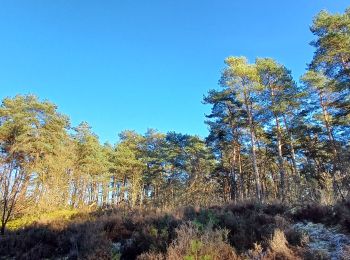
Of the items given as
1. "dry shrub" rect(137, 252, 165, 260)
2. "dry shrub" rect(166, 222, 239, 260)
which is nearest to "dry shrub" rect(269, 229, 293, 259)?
"dry shrub" rect(166, 222, 239, 260)

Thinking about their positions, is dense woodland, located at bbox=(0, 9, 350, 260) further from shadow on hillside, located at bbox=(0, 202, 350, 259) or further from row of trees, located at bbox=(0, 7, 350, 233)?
shadow on hillside, located at bbox=(0, 202, 350, 259)

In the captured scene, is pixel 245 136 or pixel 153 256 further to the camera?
pixel 245 136

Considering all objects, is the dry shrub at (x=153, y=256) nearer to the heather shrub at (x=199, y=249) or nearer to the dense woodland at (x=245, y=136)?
the heather shrub at (x=199, y=249)

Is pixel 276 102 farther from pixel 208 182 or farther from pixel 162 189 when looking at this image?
pixel 162 189

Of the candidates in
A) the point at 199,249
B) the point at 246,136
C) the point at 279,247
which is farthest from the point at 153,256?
the point at 246,136

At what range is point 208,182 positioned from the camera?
38.7m

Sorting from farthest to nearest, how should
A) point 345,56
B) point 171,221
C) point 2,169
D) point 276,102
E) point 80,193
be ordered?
point 80,193 → point 276,102 → point 345,56 → point 2,169 → point 171,221

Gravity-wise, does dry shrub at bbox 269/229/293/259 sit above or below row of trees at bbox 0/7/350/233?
below

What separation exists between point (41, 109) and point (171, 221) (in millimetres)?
24845

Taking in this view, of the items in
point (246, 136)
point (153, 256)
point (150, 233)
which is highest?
point (246, 136)

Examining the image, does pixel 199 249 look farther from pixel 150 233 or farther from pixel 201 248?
pixel 150 233

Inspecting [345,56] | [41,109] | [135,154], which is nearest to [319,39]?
[345,56]

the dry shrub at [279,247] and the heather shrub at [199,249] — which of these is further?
the dry shrub at [279,247]

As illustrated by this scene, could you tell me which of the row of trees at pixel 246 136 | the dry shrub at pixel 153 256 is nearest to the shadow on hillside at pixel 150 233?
the dry shrub at pixel 153 256
